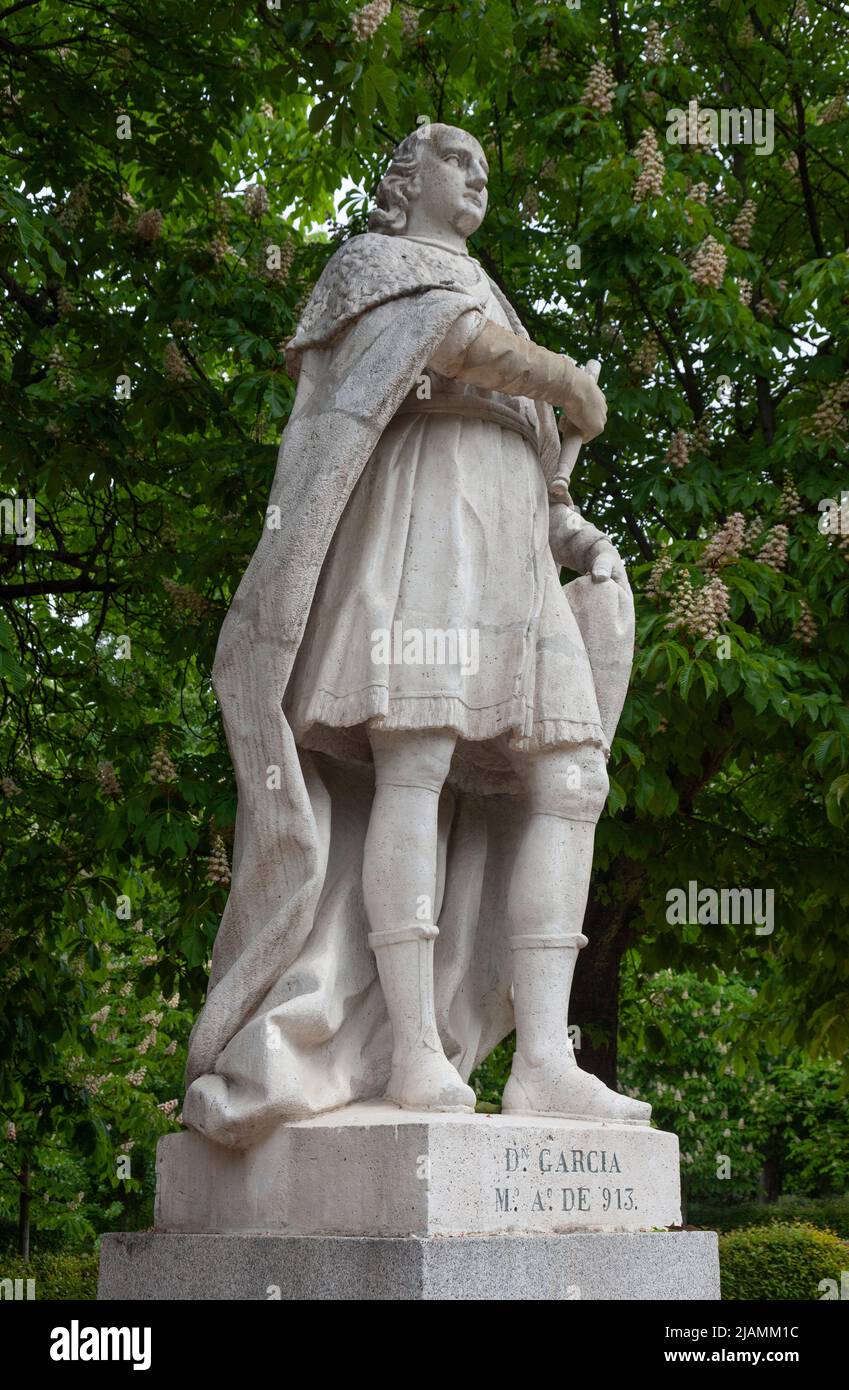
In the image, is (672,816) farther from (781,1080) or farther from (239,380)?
(781,1080)

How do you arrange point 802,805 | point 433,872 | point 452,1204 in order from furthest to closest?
point 802,805, point 433,872, point 452,1204

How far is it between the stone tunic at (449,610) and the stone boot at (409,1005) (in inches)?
24.1

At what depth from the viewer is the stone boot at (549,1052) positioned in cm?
486

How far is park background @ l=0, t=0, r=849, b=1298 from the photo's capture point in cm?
827

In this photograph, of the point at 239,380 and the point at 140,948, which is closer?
the point at 239,380

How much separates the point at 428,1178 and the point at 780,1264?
970cm

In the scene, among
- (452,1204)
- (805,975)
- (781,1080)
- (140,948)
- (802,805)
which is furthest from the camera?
(781,1080)

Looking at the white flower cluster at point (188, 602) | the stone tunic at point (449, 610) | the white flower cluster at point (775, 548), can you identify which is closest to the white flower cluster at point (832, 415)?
the white flower cluster at point (775, 548)

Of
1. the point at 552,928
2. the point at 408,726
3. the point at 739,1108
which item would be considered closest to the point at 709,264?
the point at 408,726

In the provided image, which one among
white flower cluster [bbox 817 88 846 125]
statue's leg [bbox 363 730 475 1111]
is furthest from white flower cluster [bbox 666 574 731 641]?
white flower cluster [bbox 817 88 846 125]

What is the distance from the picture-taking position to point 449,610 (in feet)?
16.7

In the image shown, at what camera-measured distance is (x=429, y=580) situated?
514cm
